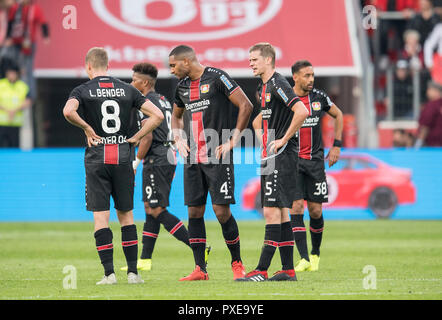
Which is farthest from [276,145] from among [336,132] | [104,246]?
[336,132]

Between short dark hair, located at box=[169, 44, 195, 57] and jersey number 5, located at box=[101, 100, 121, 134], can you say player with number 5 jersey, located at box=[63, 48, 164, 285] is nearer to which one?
jersey number 5, located at box=[101, 100, 121, 134]

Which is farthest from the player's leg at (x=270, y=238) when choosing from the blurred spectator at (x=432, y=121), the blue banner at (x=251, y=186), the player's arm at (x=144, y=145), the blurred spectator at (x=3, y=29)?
the blurred spectator at (x=3, y=29)

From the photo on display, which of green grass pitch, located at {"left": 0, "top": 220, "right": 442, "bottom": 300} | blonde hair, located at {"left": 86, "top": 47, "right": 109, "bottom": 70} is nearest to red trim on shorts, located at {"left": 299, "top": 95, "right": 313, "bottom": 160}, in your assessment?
green grass pitch, located at {"left": 0, "top": 220, "right": 442, "bottom": 300}

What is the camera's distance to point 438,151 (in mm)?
20250

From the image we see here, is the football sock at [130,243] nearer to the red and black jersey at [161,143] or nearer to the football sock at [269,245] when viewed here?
the football sock at [269,245]

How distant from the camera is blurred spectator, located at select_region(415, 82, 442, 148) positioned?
21078 millimetres

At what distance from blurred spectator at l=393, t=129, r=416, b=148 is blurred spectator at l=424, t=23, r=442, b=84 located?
192cm

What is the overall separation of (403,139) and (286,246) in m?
13.7

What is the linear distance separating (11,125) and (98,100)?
43.4 ft

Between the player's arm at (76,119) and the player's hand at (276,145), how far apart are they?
1.70 meters

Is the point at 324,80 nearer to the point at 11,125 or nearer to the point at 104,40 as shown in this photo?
the point at 104,40

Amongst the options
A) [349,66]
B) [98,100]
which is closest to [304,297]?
[98,100]

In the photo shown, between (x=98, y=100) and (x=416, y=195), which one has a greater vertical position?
(x=98, y=100)

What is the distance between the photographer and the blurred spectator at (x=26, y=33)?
22.1 meters
